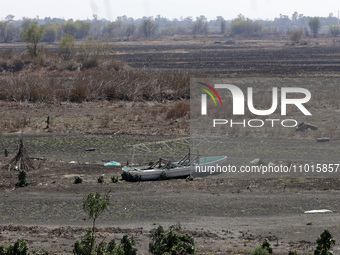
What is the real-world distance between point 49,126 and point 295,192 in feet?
54.5

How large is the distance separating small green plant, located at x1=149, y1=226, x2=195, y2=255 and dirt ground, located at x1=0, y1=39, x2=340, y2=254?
61.8 inches

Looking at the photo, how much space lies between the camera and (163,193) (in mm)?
18125

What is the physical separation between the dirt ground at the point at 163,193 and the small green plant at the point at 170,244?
1570 millimetres

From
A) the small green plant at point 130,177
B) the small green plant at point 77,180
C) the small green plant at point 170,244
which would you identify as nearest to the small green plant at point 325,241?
the small green plant at point 170,244

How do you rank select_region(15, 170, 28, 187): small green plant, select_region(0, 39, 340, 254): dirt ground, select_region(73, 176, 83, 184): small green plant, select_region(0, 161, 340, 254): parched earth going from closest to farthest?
1. select_region(0, 161, 340, 254): parched earth
2. select_region(0, 39, 340, 254): dirt ground
3. select_region(15, 170, 28, 187): small green plant
4. select_region(73, 176, 83, 184): small green plant

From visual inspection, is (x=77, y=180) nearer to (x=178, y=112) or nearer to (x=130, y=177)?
(x=130, y=177)

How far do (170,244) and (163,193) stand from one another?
7403mm

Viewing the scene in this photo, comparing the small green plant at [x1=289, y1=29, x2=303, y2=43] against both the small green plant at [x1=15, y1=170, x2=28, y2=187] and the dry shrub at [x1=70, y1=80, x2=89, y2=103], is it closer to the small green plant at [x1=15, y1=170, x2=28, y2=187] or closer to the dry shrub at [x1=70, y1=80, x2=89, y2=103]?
the dry shrub at [x1=70, y1=80, x2=89, y2=103]

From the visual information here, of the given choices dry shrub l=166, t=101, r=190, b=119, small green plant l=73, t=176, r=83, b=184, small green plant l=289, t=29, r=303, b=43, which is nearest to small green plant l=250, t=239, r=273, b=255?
small green plant l=73, t=176, r=83, b=184

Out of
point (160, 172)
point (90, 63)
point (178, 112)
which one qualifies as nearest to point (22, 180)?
point (160, 172)

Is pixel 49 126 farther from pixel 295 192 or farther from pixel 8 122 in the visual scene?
pixel 295 192

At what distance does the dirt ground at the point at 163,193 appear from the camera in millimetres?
13898

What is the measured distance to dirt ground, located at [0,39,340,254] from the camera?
45.6ft

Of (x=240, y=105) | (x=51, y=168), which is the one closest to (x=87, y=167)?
(x=51, y=168)
